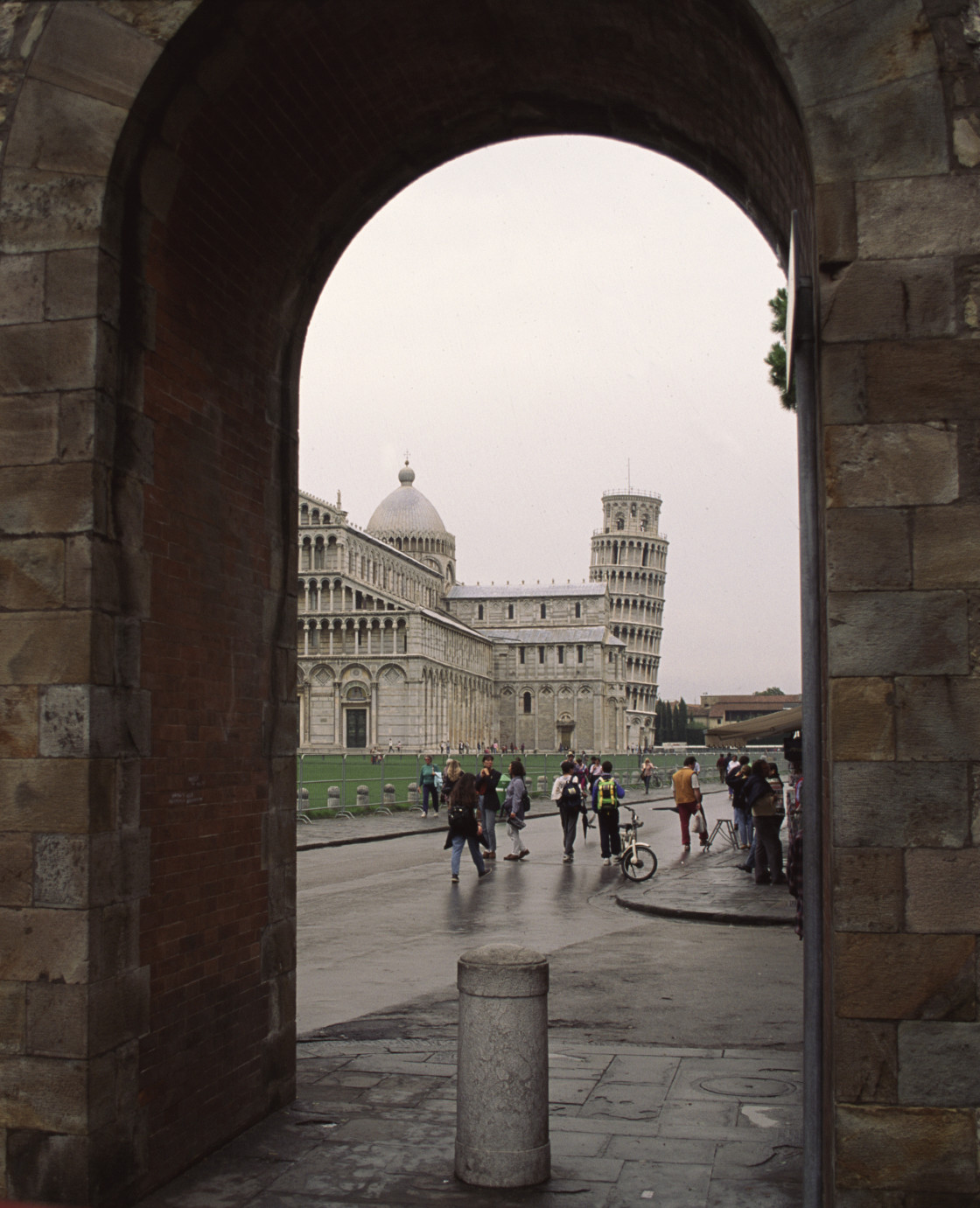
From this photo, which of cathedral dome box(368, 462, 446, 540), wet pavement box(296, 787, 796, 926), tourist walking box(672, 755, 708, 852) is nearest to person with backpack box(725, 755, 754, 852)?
wet pavement box(296, 787, 796, 926)

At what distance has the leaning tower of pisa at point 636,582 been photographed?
13825 centimetres

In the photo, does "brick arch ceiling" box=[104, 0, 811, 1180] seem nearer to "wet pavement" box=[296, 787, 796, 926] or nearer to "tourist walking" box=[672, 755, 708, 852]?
"wet pavement" box=[296, 787, 796, 926]

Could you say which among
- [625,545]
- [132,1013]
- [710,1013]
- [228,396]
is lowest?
[710,1013]

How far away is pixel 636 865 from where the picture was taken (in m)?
17.5

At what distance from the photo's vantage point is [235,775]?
19.3 feet

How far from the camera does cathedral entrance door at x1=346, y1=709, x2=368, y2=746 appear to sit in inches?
3716

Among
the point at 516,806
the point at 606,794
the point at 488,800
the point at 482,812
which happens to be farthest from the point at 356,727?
the point at 606,794

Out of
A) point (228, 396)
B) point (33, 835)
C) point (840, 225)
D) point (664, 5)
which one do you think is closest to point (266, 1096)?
point (33, 835)

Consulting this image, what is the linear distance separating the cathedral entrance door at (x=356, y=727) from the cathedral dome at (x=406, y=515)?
35.8 metres

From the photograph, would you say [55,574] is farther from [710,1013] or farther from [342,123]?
[710,1013]

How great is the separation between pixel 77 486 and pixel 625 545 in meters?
136

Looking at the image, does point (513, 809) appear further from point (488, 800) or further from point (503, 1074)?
point (503, 1074)

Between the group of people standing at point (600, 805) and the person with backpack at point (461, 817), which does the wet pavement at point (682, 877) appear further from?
the person with backpack at point (461, 817)

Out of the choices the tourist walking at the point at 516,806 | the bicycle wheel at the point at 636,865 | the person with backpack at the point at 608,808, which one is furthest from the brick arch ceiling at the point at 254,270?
the tourist walking at the point at 516,806
